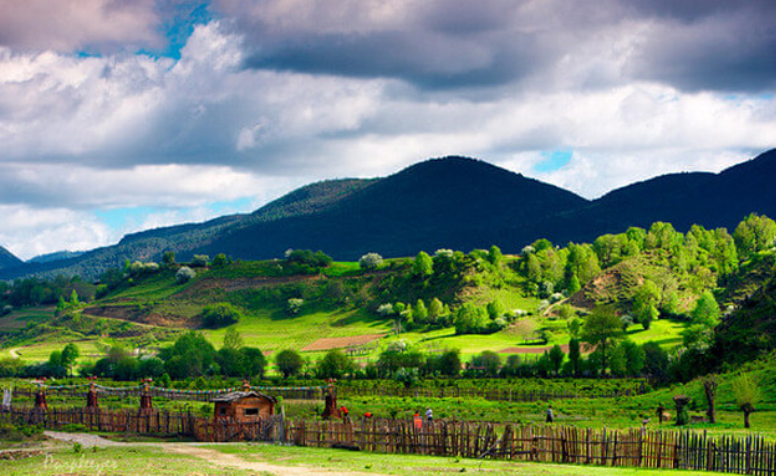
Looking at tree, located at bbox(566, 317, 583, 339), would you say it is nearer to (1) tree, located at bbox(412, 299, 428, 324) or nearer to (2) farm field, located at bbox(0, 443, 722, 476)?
(1) tree, located at bbox(412, 299, 428, 324)

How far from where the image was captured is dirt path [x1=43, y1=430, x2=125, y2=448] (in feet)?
177

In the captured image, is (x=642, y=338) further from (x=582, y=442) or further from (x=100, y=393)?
(x=582, y=442)

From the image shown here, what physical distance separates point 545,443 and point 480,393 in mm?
60701

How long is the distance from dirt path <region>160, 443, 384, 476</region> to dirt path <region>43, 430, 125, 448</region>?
785cm

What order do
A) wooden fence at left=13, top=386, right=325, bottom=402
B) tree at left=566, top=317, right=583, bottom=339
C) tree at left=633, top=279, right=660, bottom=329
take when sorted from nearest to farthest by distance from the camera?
wooden fence at left=13, top=386, right=325, bottom=402 → tree at left=566, top=317, right=583, bottom=339 → tree at left=633, top=279, right=660, bottom=329

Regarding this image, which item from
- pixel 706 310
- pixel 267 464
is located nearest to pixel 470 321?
pixel 706 310

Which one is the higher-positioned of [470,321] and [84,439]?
[470,321]

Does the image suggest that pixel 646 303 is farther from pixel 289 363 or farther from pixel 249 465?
pixel 249 465

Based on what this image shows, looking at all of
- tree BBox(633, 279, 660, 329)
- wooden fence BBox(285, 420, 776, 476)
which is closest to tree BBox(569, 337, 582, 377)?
tree BBox(633, 279, 660, 329)

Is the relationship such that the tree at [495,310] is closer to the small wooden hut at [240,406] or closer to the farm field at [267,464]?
the small wooden hut at [240,406]

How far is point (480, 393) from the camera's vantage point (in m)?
102

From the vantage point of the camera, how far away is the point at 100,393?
364ft

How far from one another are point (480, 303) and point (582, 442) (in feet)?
513

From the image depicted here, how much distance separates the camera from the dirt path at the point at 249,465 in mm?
35656
